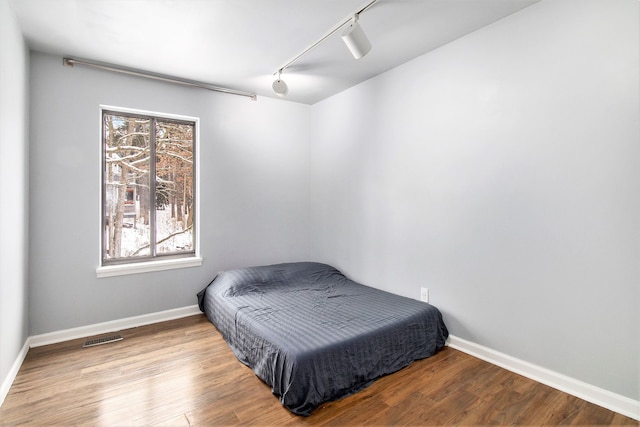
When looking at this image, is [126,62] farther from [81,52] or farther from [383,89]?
[383,89]

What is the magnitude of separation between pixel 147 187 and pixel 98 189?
440 millimetres

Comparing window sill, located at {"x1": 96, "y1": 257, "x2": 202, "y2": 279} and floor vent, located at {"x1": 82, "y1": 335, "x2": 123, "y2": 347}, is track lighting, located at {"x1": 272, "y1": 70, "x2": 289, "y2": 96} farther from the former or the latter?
floor vent, located at {"x1": 82, "y1": 335, "x2": 123, "y2": 347}

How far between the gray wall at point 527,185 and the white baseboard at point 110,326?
212 centimetres

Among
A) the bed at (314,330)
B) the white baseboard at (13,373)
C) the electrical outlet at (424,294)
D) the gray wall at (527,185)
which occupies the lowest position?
the white baseboard at (13,373)

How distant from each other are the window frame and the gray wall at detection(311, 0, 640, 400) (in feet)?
6.32

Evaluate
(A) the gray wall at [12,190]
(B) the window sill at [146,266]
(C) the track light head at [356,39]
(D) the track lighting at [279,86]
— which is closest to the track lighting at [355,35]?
(C) the track light head at [356,39]

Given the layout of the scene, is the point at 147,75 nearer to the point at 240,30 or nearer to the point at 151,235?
the point at 240,30

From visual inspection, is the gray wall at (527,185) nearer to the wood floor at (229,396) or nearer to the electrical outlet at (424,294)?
the electrical outlet at (424,294)

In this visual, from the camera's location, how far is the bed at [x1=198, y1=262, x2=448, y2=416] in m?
1.96

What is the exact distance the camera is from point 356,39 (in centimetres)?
214

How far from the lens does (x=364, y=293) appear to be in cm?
315

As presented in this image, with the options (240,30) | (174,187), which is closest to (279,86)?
(240,30)

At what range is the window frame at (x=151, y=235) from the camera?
9.93ft

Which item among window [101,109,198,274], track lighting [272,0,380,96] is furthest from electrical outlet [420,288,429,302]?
window [101,109,198,274]
